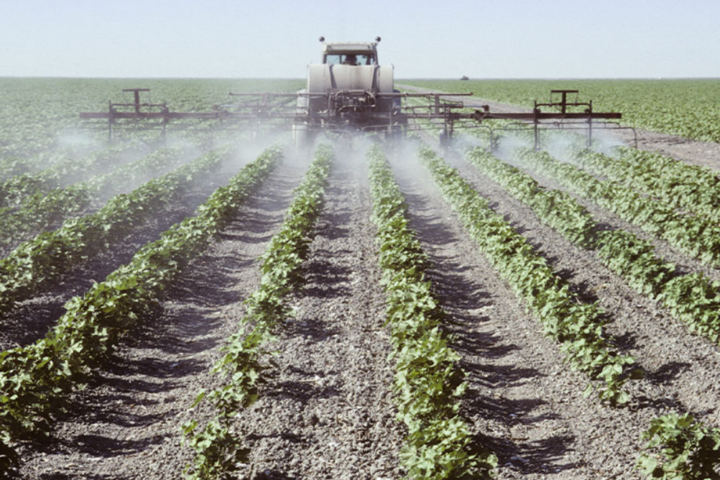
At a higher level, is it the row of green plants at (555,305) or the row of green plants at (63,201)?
the row of green plants at (63,201)

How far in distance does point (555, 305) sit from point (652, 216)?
19.7ft

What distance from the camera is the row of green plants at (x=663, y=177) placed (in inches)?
558

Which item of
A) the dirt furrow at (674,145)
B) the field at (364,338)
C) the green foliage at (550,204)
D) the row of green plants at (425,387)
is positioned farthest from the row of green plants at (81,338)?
the dirt furrow at (674,145)

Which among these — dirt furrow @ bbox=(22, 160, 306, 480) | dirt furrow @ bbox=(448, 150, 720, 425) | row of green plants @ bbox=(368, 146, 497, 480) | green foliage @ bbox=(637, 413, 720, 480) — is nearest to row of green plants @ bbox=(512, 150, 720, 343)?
dirt furrow @ bbox=(448, 150, 720, 425)

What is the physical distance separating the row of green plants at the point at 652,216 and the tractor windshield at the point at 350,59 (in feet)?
22.8

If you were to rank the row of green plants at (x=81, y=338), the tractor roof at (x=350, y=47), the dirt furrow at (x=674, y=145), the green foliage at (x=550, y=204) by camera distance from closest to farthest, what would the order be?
the row of green plants at (x=81, y=338), the green foliage at (x=550, y=204), the dirt furrow at (x=674, y=145), the tractor roof at (x=350, y=47)

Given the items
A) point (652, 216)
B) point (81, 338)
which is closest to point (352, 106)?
point (652, 216)

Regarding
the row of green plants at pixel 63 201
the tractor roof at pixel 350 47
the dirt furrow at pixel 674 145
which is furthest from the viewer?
the tractor roof at pixel 350 47

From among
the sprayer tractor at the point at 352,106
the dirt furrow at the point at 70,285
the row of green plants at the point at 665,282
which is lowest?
the dirt furrow at the point at 70,285

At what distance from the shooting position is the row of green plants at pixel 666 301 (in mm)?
4840

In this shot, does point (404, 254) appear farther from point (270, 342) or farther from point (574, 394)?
point (574, 394)

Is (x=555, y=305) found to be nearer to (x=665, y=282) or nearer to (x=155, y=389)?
(x=665, y=282)

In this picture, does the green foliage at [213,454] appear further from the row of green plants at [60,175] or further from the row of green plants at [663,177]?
the row of green plants at [663,177]

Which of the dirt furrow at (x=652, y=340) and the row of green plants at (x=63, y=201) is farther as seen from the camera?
the row of green plants at (x=63, y=201)
